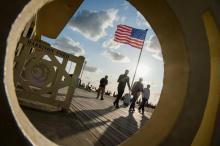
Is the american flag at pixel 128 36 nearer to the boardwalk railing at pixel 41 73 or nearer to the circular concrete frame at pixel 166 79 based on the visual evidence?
the boardwalk railing at pixel 41 73

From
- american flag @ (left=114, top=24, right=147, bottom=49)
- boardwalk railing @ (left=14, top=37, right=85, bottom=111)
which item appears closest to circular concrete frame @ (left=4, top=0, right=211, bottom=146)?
boardwalk railing @ (left=14, top=37, right=85, bottom=111)

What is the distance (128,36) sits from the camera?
17.4 metres

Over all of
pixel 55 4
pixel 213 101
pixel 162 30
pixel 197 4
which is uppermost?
pixel 55 4

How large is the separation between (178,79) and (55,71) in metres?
5.01

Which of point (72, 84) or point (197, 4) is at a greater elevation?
point (197, 4)

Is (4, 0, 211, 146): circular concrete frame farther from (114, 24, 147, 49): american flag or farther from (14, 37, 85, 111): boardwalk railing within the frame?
(114, 24, 147, 49): american flag

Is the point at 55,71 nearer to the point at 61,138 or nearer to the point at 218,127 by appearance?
the point at 61,138

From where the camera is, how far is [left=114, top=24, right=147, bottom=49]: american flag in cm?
1702

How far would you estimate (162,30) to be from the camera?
6.57 ft

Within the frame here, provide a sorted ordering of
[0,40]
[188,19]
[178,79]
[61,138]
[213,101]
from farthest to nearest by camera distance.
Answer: [61,138]
[213,101]
[178,79]
[188,19]
[0,40]

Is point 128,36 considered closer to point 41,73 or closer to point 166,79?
point 41,73

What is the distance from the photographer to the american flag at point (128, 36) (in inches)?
670

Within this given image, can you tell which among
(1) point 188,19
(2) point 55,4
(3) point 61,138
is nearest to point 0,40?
(1) point 188,19

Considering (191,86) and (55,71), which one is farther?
(55,71)
